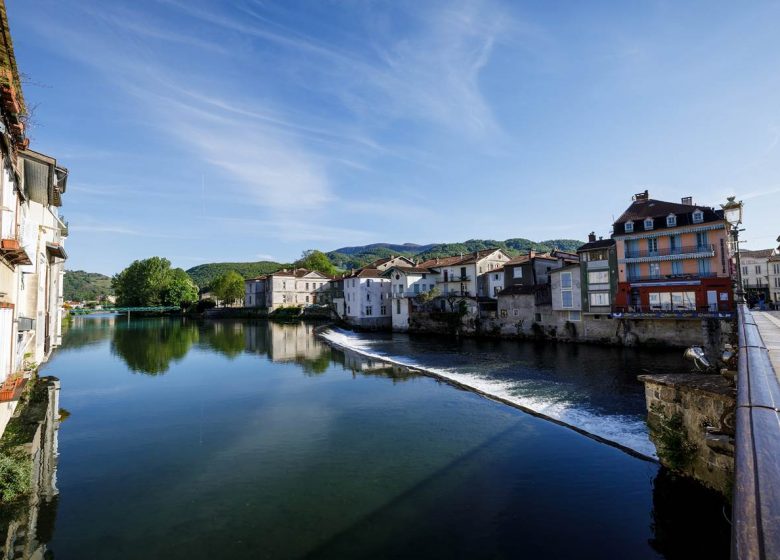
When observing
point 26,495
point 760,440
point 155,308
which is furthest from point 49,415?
point 155,308

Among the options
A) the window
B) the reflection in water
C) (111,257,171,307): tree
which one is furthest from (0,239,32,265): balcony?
(111,257,171,307): tree

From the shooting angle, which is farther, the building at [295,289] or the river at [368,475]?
the building at [295,289]

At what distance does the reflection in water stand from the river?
0.48ft

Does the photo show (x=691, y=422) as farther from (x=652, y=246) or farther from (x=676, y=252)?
(x=652, y=246)

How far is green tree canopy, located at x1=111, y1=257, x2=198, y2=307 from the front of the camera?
12362cm

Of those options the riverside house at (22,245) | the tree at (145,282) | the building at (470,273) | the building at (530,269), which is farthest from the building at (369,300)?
the tree at (145,282)

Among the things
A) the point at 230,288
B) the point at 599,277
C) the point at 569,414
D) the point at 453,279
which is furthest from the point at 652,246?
the point at 230,288

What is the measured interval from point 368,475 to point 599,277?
3877 centimetres

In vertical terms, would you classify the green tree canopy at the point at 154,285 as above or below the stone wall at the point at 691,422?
above

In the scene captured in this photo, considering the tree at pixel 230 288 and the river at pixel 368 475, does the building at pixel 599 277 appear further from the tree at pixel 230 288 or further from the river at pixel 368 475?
the tree at pixel 230 288

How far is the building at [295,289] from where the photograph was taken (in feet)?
339

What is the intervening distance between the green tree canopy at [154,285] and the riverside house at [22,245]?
349ft

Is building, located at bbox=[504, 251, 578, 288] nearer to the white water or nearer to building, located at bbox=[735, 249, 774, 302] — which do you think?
the white water

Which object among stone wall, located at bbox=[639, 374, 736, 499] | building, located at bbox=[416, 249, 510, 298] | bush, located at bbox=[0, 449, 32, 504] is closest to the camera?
stone wall, located at bbox=[639, 374, 736, 499]
